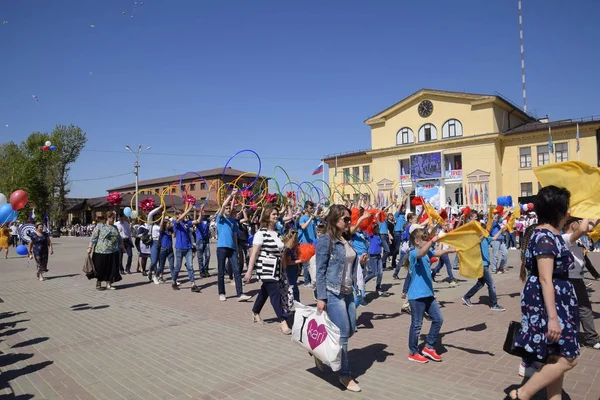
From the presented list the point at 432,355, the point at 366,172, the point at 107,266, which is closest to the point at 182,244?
the point at 107,266

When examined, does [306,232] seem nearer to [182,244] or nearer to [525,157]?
[182,244]

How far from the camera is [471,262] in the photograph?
5.09 m

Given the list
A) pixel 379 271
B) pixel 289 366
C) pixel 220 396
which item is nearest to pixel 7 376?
pixel 220 396

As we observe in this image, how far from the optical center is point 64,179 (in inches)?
2269

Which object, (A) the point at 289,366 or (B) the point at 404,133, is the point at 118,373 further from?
(B) the point at 404,133

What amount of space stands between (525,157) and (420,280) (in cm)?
4445

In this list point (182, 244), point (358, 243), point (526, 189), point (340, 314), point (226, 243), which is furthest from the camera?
point (526, 189)

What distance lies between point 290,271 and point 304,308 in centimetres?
292

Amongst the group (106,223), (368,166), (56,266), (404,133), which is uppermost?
(404,133)

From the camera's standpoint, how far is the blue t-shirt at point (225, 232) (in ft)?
28.3

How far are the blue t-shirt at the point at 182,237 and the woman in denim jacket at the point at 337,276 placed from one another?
21.9ft

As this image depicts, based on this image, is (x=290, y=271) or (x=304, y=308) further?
(x=290, y=271)

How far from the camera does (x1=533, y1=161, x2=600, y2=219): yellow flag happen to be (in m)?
3.79

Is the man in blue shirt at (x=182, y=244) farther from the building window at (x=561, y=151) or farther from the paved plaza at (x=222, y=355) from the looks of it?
the building window at (x=561, y=151)
